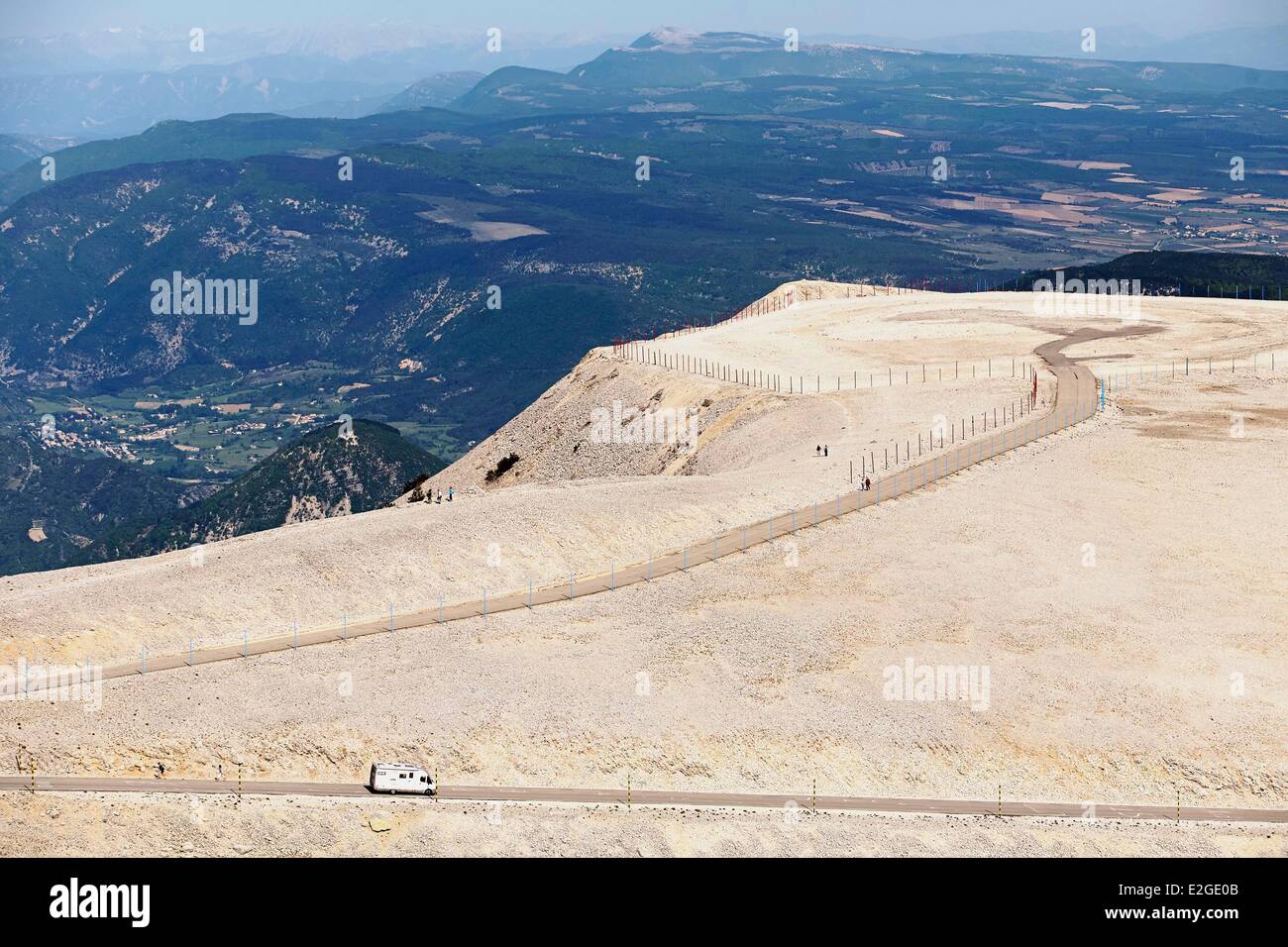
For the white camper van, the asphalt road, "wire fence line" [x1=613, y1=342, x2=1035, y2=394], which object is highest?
"wire fence line" [x1=613, y1=342, x2=1035, y2=394]

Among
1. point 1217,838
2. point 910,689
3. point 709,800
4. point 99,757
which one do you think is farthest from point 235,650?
point 1217,838

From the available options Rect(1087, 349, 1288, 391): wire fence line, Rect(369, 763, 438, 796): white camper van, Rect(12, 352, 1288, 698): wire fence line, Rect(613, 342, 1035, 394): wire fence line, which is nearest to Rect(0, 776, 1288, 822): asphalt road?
Rect(369, 763, 438, 796): white camper van

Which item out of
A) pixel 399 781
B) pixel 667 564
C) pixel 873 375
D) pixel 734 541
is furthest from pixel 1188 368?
pixel 399 781

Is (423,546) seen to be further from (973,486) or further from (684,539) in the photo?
(973,486)

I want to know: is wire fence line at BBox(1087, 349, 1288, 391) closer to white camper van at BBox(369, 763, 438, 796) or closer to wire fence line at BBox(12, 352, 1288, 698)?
wire fence line at BBox(12, 352, 1288, 698)

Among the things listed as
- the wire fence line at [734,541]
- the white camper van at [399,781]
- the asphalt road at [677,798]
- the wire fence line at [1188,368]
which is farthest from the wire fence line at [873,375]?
the white camper van at [399,781]

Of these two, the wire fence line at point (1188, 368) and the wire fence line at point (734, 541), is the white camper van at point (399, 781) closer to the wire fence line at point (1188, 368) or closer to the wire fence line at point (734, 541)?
the wire fence line at point (734, 541)

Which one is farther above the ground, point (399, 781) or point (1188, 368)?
point (1188, 368)

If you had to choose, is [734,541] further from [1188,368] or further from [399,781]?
[1188,368]
